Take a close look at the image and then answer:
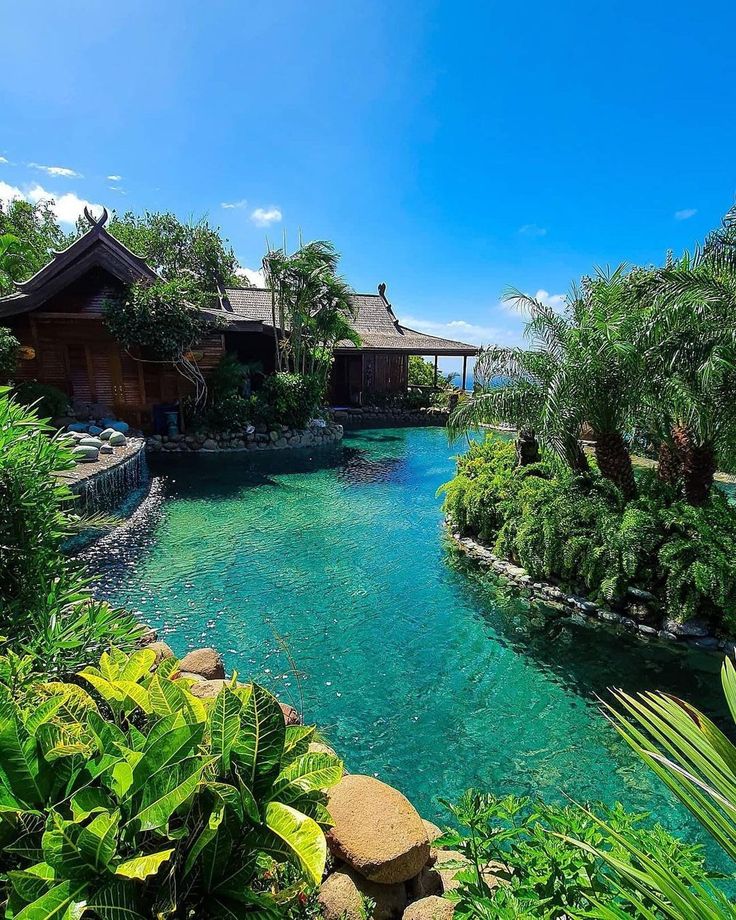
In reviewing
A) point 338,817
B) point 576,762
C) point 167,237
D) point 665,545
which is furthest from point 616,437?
point 167,237

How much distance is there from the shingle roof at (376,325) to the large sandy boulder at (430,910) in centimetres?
1766

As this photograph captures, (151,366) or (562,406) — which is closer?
(562,406)

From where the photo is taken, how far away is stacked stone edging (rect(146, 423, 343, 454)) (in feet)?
46.4

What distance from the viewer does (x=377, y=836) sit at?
7.27 ft

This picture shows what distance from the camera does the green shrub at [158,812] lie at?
124cm

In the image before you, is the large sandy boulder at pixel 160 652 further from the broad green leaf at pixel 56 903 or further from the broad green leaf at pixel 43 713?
the broad green leaf at pixel 56 903

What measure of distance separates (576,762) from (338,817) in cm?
231

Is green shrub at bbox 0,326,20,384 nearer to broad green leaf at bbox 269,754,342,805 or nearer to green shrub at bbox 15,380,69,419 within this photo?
green shrub at bbox 15,380,69,419

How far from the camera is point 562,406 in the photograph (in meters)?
6.05

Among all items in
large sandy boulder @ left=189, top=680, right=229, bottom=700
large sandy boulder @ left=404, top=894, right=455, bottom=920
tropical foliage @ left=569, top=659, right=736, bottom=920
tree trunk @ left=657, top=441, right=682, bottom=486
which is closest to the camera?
tropical foliage @ left=569, top=659, right=736, bottom=920

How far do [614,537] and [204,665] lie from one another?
471 cm

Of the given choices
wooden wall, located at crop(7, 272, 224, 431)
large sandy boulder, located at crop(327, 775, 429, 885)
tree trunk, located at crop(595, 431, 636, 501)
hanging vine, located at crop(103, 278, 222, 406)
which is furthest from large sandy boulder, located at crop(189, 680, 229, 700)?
wooden wall, located at crop(7, 272, 224, 431)

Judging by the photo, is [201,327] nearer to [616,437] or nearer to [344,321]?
[344,321]

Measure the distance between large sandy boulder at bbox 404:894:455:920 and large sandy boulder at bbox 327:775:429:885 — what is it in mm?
165
